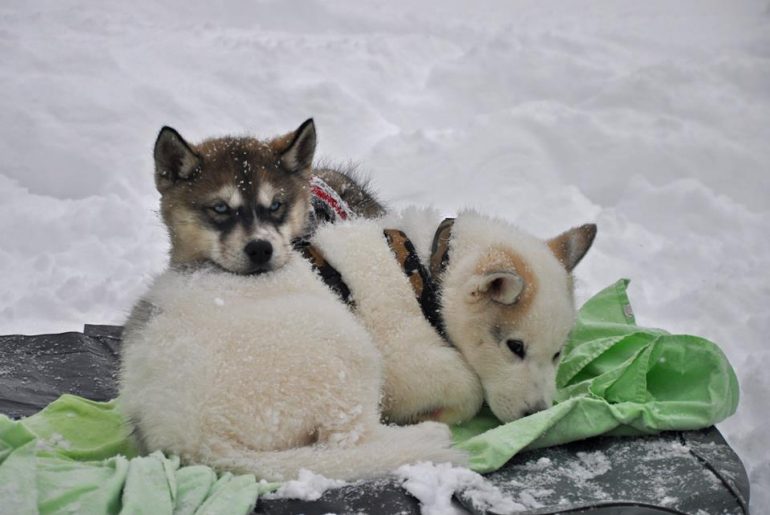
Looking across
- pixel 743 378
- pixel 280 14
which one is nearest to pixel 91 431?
pixel 743 378

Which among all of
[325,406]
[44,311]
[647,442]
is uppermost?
[44,311]

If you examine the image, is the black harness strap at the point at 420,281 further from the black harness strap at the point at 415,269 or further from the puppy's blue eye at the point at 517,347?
the puppy's blue eye at the point at 517,347

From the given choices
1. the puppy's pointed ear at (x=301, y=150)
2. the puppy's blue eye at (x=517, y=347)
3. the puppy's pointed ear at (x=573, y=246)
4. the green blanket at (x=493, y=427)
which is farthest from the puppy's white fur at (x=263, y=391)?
the puppy's pointed ear at (x=573, y=246)

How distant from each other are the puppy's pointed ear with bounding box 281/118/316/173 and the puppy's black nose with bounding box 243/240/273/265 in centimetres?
60

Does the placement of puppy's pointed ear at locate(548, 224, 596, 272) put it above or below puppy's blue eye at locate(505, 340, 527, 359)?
above

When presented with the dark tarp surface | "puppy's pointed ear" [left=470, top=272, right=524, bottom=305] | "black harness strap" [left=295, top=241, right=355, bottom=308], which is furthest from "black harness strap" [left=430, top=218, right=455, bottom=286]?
the dark tarp surface

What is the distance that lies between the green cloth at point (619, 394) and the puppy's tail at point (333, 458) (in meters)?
0.27

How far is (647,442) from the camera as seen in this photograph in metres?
3.52

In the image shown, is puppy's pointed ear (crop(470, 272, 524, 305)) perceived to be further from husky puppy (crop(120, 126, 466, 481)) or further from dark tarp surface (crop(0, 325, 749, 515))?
dark tarp surface (crop(0, 325, 749, 515))

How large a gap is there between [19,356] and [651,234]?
4244 millimetres

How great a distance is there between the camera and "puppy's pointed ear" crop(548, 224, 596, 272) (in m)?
3.91

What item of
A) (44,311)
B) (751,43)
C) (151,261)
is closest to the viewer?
(44,311)

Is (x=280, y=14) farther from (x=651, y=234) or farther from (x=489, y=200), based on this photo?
(x=651, y=234)

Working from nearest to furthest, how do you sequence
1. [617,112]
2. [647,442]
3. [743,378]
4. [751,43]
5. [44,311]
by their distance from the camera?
[647,442], [743,378], [44,311], [617,112], [751,43]
